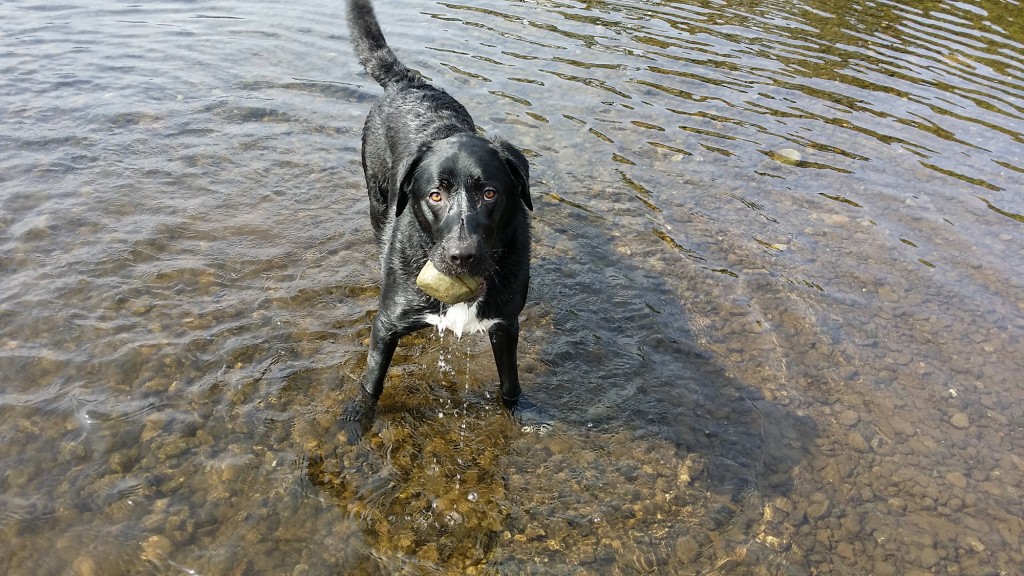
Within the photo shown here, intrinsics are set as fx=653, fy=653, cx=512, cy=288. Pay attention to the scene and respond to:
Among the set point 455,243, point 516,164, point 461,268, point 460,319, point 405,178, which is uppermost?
point 516,164

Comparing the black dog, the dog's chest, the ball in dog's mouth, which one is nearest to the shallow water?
the black dog

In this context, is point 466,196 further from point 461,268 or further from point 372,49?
point 372,49

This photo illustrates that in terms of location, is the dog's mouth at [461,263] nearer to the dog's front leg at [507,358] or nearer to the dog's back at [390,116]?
the dog's front leg at [507,358]

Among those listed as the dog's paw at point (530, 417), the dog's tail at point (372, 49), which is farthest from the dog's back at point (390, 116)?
the dog's paw at point (530, 417)

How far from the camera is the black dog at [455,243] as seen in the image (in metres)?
3.71

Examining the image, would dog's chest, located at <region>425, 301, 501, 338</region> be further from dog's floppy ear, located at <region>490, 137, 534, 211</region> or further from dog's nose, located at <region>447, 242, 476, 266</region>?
dog's floppy ear, located at <region>490, 137, 534, 211</region>

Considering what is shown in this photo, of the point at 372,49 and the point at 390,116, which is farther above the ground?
the point at 372,49

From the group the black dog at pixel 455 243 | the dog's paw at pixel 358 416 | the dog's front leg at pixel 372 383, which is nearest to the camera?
the black dog at pixel 455 243

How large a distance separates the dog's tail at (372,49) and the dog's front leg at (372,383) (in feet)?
8.71

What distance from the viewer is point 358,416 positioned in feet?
14.6

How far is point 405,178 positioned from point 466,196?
54 centimetres

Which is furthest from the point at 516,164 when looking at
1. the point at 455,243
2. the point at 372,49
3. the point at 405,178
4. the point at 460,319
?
the point at 372,49

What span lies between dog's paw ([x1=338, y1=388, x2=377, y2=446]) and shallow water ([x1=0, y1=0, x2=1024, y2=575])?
0.47ft

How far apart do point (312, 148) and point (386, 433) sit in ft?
14.5
